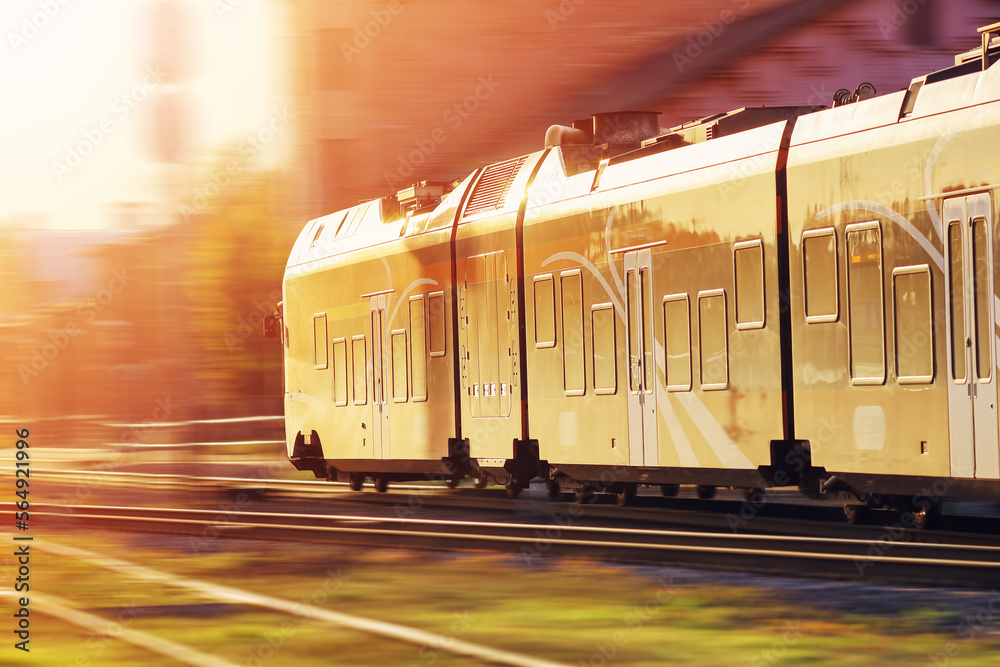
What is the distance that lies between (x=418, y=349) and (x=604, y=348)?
15.3 feet

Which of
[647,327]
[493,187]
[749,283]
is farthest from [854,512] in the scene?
[493,187]

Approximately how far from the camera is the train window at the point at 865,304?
1130 cm

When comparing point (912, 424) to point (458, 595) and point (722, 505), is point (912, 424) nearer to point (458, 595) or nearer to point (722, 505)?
point (458, 595)

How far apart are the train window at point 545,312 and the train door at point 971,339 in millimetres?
6053

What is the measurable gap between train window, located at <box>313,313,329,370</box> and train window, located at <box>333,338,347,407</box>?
1.32 ft

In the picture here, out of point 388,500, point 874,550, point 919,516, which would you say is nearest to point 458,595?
point 874,550

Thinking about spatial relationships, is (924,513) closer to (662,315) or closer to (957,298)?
(957,298)

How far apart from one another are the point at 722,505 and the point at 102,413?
70884 mm

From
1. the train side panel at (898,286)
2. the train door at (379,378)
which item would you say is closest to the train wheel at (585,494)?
the train door at (379,378)

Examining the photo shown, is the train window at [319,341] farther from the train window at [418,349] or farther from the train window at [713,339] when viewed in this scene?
the train window at [713,339]

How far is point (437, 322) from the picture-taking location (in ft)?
61.4

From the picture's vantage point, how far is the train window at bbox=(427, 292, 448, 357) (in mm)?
18558

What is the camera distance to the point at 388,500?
20.5 metres

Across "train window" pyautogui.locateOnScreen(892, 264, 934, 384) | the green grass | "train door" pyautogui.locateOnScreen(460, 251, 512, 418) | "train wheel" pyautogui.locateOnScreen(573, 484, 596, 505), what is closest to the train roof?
"train door" pyautogui.locateOnScreen(460, 251, 512, 418)
